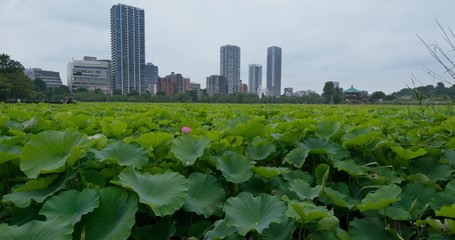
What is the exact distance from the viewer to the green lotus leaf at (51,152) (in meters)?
0.93

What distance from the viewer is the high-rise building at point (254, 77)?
87.8 metres

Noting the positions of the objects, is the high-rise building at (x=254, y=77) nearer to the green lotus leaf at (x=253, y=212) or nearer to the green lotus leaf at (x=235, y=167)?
the green lotus leaf at (x=235, y=167)

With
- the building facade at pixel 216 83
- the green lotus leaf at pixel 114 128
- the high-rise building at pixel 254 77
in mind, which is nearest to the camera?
the green lotus leaf at pixel 114 128

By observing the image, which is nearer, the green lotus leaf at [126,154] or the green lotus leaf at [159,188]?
the green lotus leaf at [159,188]

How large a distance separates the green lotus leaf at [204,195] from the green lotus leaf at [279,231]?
164mm

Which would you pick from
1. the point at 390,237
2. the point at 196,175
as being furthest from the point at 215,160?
the point at 390,237

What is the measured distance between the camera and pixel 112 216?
87cm

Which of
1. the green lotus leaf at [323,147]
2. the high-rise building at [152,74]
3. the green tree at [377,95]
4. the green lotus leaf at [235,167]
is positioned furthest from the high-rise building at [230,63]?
the green lotus leaf at [235,167]

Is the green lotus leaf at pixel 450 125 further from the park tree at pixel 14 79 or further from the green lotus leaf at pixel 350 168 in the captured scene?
the park tree at pixel 14 79

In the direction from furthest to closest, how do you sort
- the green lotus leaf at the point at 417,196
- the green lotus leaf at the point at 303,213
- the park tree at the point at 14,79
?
the park tree at the point at 14,79, the green lotus leaf at the point at 417,196, the green lotus leaf at the point at 303,213

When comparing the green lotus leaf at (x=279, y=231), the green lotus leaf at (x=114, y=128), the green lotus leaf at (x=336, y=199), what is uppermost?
the green lotus leaf at (x=114, y=128)

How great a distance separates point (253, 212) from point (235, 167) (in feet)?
0.75

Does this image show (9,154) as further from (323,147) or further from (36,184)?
(323,147)

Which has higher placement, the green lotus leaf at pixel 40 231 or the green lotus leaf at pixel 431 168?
the green lotus leaf at pixel 431 168
